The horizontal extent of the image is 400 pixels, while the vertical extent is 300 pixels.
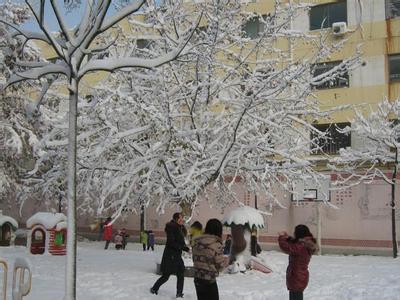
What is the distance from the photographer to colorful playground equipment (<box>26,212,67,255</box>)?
A: 22344 mm

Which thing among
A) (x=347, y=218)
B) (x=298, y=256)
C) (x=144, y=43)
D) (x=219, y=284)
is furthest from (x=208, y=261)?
(x=347, y=218)

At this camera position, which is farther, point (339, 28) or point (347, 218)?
point (339, 28)

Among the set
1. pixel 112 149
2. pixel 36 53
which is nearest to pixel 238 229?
pixel 112 149

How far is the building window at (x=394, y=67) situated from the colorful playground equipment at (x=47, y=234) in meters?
16.3

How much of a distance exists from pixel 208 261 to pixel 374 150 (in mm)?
19388

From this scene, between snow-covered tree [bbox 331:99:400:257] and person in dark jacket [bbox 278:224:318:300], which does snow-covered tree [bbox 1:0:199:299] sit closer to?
person in dark jacket [bbox 278:224:318:300]

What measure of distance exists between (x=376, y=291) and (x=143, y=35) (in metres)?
9.88

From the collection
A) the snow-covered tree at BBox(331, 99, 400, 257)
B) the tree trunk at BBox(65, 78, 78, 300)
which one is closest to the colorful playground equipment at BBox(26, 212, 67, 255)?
the snow-covered tree at BBox(331, 99, 400, 257)

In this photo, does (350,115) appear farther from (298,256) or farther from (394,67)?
(298,256)

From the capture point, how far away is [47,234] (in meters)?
22.5

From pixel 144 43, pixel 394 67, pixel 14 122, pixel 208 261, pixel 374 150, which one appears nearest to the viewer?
→ pixel 208 261

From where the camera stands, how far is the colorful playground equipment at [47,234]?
22344mm

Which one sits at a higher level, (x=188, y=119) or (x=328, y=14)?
(x=328, y=14)

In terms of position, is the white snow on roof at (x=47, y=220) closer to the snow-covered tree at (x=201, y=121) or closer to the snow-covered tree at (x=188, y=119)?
the snow-covered tree at (x=188, y=119)
